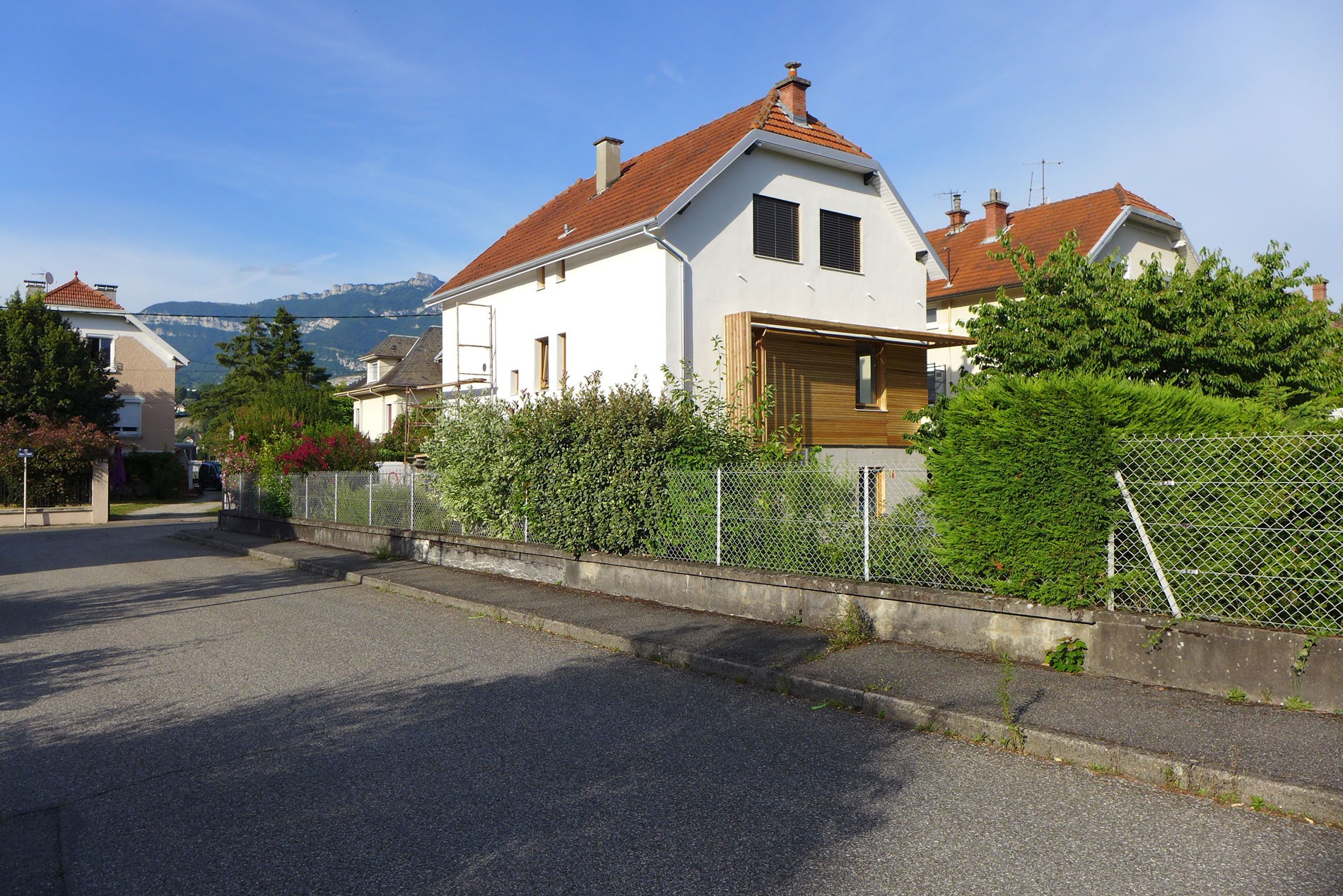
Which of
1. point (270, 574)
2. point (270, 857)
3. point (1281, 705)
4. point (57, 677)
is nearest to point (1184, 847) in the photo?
point (1281, 705)

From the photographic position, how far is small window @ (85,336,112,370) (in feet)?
137

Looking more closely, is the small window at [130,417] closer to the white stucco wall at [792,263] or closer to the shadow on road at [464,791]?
the white stucco wall at [792,263]

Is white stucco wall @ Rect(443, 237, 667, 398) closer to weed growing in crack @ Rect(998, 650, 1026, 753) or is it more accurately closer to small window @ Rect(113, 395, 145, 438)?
weed growing in crack @ Rect(998, 650, 1026, 753)

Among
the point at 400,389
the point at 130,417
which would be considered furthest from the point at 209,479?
the point at 400,389

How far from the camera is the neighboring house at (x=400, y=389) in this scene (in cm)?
4034

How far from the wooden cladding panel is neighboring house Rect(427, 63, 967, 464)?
3 centimetres

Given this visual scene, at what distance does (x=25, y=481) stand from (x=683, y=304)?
83.8 feet

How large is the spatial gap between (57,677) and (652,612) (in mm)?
5375

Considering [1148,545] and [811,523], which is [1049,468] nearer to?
[1148,545]

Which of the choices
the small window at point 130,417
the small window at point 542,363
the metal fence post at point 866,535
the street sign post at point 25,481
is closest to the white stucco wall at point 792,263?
the small window at point 542,363

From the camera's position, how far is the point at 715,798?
4621 millimetres

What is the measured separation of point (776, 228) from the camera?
64.9 ft

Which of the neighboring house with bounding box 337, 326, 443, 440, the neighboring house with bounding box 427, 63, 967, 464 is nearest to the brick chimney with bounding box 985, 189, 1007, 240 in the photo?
the neighboring house with bounding box 427, 63, 967, 464

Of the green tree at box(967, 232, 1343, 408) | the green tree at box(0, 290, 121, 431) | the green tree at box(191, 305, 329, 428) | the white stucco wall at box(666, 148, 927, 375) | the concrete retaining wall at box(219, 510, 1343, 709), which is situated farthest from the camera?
the green tree at box(191, 305, 329, 428)
